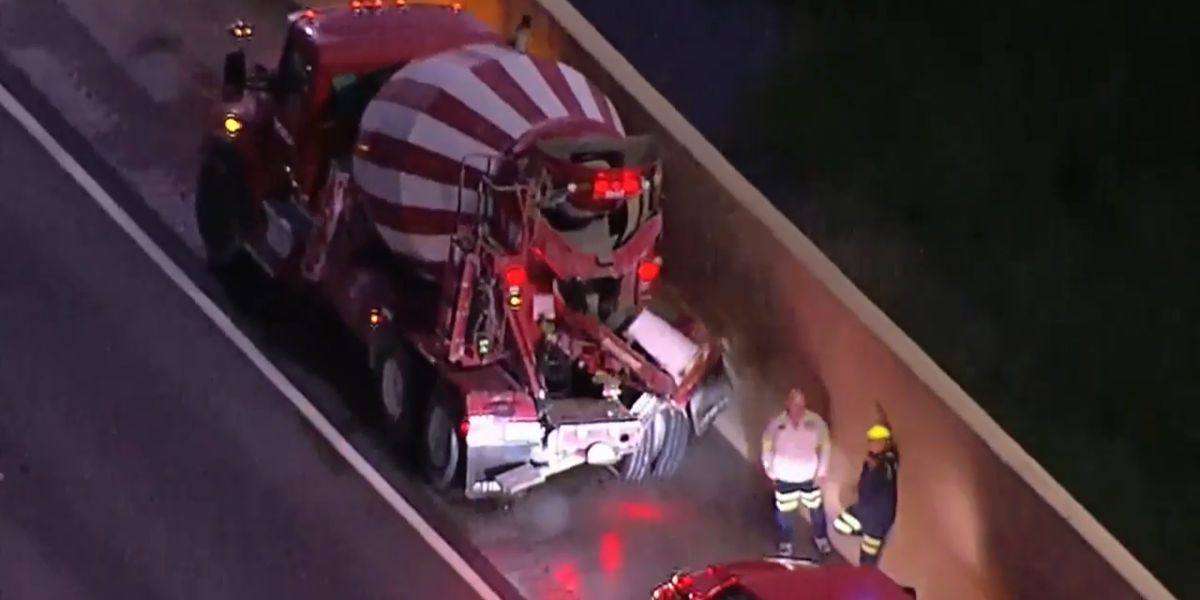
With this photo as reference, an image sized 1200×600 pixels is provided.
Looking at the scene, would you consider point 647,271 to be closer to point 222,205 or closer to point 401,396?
point 401,396

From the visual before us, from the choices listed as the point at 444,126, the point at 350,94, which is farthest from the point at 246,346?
the point at 444,126

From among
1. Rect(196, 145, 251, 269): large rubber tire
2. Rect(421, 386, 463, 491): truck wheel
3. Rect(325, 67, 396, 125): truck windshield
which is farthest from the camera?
Rect(196, 145, 251, 269): large rubber tire

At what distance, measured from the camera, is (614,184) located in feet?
37.1

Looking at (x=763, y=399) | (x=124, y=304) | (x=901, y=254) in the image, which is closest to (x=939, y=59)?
(x=901, y=254)

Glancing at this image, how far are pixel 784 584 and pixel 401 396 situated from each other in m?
3.80

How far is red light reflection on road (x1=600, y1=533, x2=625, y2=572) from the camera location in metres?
11.6

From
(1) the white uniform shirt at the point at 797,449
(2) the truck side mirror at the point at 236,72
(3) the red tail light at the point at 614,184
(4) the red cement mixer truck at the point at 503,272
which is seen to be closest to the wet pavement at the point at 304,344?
(4) the red cement mixer truck at the point at 503,272

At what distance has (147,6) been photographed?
1756 cm

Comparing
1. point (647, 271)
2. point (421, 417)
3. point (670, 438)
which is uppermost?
point (647, 271)

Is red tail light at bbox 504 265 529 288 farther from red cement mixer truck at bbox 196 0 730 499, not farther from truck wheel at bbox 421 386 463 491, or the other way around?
truck wheel at bbox 421 386 463 491

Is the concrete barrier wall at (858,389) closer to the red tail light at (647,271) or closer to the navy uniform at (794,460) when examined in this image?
the navy uniform at (794,460)

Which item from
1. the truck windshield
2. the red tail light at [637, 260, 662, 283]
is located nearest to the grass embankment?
the red tail light at [637, 260, 662, 283]

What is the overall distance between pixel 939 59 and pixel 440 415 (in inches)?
191

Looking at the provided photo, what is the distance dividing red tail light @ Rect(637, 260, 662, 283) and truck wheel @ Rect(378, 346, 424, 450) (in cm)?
161
